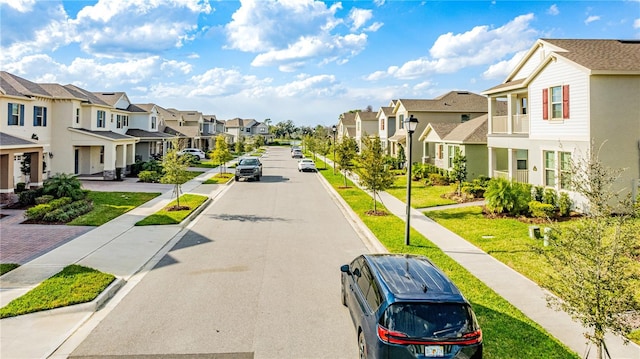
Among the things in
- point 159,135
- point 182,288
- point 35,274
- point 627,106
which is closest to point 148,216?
point 35,274

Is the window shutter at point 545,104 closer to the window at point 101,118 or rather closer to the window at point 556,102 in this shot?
the window at point 556,102

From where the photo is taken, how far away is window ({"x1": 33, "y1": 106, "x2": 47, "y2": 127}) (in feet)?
93.6

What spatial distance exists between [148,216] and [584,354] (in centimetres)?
1703

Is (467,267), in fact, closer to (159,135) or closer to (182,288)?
(182,288)

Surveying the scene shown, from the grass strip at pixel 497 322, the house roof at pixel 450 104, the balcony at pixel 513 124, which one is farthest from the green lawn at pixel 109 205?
the house roof at pixel 450 104

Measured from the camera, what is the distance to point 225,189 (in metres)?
29.8

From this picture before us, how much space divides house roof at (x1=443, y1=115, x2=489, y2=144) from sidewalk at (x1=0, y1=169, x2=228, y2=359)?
2020cm

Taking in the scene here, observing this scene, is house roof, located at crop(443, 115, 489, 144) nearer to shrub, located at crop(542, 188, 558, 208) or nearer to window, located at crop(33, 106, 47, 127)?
shrub, located at crop(542, 188, 558, 208)

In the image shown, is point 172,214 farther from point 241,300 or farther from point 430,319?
point 430,319

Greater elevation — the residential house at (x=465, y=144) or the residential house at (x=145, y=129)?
the residential house at (x=145, y=129)

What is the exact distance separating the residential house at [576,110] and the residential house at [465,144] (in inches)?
A: 190

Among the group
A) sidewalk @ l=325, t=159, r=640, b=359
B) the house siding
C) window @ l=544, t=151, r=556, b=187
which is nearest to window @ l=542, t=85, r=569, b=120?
the house siding

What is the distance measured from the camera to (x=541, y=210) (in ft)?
58.4

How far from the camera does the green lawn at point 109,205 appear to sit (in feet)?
58.9
